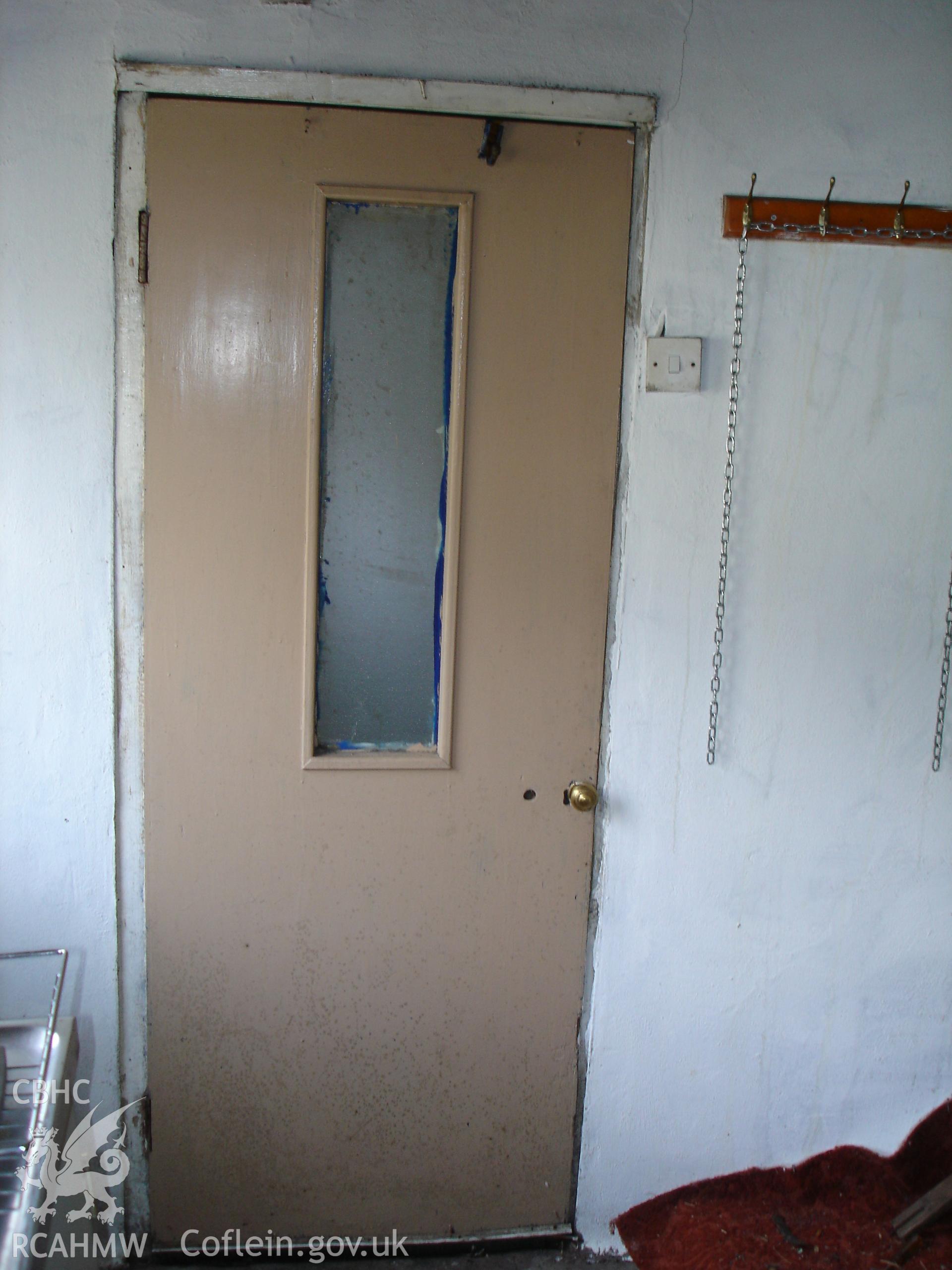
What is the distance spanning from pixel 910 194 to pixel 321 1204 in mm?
2343

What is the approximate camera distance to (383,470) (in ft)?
5.56

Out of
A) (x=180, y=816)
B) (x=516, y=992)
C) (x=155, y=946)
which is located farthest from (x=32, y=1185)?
(x=516, y=992)

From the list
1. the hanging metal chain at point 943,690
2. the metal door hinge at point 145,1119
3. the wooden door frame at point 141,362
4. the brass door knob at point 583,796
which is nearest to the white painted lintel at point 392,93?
the wooden door frame at point 141,362

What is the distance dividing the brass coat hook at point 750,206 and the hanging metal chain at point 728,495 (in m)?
0.01

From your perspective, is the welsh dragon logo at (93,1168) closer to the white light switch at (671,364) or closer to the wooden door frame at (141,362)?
the wooden door frame at (141,362)

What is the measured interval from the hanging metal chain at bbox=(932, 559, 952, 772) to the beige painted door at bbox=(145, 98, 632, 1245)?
0.73 meters

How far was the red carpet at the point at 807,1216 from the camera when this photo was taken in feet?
5.63

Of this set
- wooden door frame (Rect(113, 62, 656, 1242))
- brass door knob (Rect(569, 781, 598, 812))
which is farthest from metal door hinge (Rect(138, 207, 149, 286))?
brass door knob (Rect(569, 781, 598, 812))

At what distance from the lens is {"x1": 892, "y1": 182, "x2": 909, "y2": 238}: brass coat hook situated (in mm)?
1690

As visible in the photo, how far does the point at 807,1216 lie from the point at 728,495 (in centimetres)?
149

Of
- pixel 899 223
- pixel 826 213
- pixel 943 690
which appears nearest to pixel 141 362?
pixel 826 213

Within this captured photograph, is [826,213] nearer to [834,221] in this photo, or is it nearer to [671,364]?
[834,221]

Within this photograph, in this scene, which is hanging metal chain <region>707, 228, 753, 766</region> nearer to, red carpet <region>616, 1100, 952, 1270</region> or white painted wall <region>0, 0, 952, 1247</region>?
white painted wall <region>0, 0, 952, 1247</region>

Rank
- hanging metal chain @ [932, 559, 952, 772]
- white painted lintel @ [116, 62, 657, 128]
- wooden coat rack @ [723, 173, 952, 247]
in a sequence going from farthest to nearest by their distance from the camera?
hanging metal chain @ [932, 559, 952, 772] → wooden coat rack @ [723, 173, 952, 247] → white painted lintel @ [116, 62, 657, 128]
